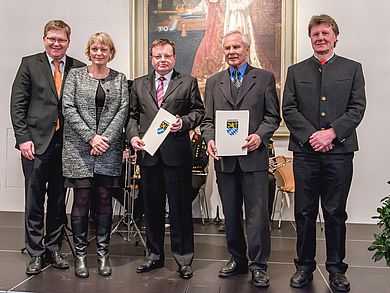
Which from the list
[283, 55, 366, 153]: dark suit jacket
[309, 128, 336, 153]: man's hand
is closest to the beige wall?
[283, 55, 366, 153]: dark suit jacket

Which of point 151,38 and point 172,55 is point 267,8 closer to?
point 151,38

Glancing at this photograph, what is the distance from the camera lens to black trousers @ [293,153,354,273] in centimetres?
295

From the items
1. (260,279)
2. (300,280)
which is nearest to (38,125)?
(260,279)

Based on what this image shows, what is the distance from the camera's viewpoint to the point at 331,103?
2938 mm

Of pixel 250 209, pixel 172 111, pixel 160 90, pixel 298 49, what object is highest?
pixel 298 49

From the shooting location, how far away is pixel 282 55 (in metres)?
5.39

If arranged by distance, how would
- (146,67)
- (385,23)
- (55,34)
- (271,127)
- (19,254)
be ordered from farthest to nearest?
(146,67) → (385,23) → (19,254) → (55,34) → (271,127)

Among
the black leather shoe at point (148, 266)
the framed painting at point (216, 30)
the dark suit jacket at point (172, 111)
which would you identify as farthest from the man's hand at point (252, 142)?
the framed painting at point (216, 30)

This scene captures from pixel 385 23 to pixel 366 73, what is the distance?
56 centimetres

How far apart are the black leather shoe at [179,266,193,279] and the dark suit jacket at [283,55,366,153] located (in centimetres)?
106

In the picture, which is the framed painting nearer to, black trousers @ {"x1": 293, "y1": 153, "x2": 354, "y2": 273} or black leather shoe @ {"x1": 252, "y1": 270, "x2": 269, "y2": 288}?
black trousers @ {"x1": 293, "y1": 153, "x2": 354, "y2": 273}

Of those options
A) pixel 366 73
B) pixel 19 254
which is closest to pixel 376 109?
pixel 366 73

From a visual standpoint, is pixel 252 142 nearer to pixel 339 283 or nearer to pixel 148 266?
pixel 339 283

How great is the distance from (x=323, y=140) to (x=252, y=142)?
42 centimetres
